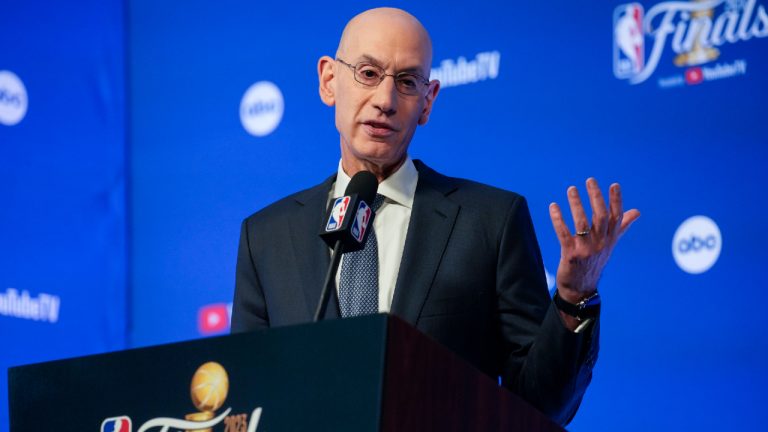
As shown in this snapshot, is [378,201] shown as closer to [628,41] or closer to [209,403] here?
[209,403]

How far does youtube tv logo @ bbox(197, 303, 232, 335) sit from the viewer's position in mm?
3701

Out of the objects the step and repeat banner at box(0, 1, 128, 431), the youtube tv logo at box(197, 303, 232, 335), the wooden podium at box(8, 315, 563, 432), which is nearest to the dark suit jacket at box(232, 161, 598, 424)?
the wooden podium at box(8, 315, 563, 432)

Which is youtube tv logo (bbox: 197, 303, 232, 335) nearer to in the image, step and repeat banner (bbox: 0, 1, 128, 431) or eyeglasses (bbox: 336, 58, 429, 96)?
step and repeat banner (bbox: 0, 1, 128, 431)

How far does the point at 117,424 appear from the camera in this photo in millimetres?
1451

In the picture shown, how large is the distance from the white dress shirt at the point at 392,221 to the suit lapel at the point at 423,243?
0.02 metres

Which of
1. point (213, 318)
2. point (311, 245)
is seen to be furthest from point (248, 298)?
point (213, 318)

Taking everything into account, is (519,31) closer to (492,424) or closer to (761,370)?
(761,370)

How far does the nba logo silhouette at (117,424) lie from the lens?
1.44 metres

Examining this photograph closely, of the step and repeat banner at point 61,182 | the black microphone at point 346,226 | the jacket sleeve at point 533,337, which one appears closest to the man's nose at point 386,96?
the jacket sleeve at point 533,337

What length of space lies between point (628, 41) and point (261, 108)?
1359mm

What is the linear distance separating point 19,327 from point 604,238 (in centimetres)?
Answer: 287

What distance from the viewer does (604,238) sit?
174 cm

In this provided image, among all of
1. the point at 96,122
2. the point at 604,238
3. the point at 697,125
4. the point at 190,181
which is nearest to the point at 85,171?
the point at 96,122

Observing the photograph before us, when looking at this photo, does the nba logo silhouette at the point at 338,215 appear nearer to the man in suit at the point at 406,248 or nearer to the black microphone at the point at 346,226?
the black microphone at the point at 346,226
